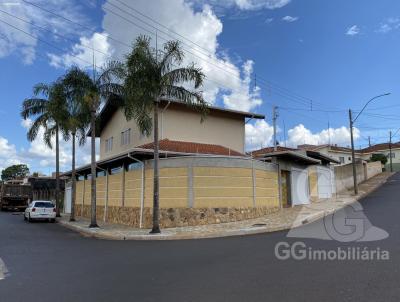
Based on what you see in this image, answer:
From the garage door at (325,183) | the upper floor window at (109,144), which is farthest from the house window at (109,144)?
the garage door at (325,183)

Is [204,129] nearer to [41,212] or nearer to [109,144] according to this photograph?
[109,144]

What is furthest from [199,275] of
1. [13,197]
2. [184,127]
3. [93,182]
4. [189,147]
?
[13,197]

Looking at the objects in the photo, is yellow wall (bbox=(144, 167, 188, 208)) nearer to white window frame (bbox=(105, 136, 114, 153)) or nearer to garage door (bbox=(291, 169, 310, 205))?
garage door (bbox=(291, 169, 310, 205))

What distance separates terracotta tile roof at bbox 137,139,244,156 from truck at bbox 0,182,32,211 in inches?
1208

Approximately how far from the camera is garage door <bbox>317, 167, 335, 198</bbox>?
1299 inches

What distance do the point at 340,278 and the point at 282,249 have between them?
3.88 meters

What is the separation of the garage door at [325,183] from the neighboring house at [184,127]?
7.66 metres

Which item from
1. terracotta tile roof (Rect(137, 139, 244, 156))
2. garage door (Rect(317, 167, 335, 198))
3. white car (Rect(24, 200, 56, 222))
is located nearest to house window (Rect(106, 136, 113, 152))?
white car (Rect(24, 200, 56, 222))

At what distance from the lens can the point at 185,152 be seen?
75.4 feet

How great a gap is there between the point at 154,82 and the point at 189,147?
7.37 meters

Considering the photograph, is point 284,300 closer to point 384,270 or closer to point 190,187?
point 384,270

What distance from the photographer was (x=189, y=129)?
27.3m

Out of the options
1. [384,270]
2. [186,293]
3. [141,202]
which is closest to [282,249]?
[384,270]

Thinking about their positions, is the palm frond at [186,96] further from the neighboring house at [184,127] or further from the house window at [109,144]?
the house window at [109,144]
